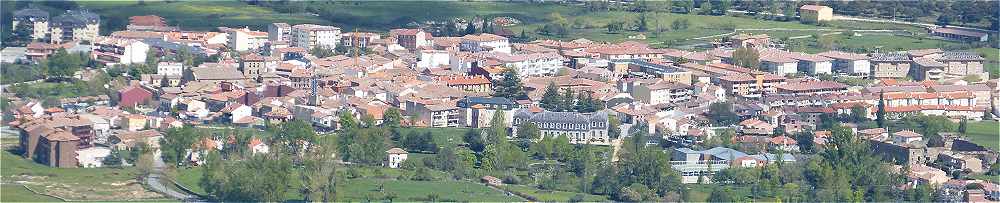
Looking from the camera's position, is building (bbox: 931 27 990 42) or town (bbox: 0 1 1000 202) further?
building (bbox: 931 27 990 42)

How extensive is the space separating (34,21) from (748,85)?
841 centimetres

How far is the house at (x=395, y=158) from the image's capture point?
63.7 ft

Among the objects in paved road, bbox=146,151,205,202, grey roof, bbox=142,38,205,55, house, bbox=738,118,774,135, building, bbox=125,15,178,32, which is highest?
building, bbox=125,15,178,32

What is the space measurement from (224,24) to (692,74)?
6.78 meters

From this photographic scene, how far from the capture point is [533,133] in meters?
20.6

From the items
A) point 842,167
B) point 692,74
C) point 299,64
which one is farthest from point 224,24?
point 842,167

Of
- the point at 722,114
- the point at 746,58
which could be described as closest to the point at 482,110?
the point at 722,114

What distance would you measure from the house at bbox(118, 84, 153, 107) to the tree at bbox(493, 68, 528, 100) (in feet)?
10.5

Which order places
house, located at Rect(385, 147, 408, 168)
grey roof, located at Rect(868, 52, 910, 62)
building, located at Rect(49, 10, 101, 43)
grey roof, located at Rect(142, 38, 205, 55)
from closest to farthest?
house, located at Rect(385, 147, 408, 168) < grey roof, located at Rect(142, 38, 205, 55) < grey roof, located at Rect(868, 52, 910, 62) < building, located at Rect(49, 10, 101, 43)

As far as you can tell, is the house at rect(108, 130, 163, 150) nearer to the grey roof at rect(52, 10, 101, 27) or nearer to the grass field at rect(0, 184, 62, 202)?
the grass field at rect(0, 184, 62, 202)

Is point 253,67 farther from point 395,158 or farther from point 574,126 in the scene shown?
point 395,158

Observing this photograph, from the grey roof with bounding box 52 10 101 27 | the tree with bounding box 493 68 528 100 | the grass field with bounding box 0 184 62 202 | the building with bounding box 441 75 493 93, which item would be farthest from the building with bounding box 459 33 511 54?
the grass field with bounding box 0 184 62 202

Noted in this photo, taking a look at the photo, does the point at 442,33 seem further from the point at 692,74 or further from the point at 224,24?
the point at 692,74

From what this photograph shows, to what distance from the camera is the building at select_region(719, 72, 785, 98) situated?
23688 millimetres
